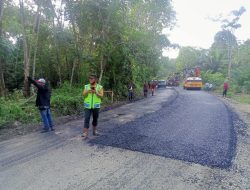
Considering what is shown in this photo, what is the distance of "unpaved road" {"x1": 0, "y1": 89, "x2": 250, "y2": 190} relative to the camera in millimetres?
4125

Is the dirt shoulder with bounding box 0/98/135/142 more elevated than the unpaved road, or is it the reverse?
the unpaved road

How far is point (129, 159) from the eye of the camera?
5.16 m

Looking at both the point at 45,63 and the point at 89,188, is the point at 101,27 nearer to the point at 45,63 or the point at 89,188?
the point at 45,63

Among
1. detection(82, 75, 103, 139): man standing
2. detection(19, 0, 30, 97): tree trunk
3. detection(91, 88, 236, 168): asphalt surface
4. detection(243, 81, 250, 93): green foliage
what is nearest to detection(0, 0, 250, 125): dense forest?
detection(19, 0, 30, 97): tree trunk

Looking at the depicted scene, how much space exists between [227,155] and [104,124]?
14.2 ft

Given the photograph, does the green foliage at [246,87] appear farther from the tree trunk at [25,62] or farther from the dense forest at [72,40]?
the tree trunk at [25,62]

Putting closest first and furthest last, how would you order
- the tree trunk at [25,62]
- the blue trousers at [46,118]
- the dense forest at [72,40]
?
the blue trousers at [46,118] < the tree trunk at [25,62] < the dense forest at [72,40]

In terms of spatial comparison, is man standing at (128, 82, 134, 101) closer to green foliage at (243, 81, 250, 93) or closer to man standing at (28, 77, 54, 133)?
man standing at (28, 77, 54, 133)

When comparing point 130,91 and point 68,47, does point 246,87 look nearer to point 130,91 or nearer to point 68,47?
point 130,91

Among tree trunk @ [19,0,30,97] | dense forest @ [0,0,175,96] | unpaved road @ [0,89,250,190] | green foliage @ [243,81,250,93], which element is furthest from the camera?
green foliage @ [243,81,250,93]

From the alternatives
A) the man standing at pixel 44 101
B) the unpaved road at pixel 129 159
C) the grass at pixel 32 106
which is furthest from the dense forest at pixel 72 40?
the unpaved road at pixel 129 159

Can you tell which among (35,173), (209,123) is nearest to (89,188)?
(35,173)

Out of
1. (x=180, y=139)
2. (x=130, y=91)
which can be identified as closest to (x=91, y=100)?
(x=180, y=139)

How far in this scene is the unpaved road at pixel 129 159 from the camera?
4.12 metres
